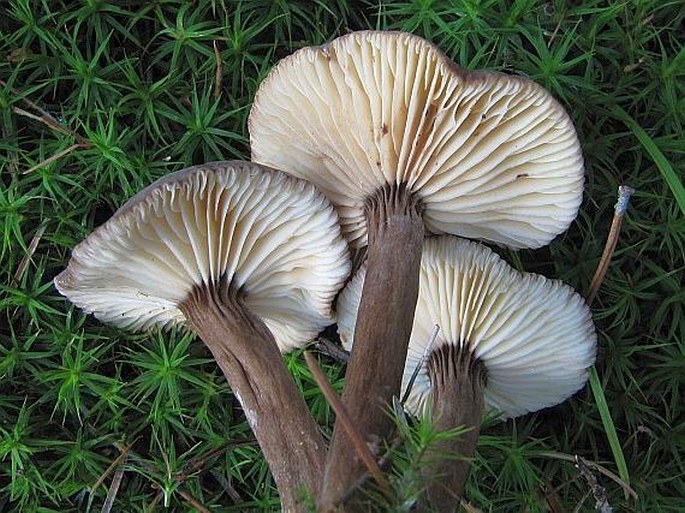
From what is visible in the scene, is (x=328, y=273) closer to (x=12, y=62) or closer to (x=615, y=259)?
A: (x=615, y=259)

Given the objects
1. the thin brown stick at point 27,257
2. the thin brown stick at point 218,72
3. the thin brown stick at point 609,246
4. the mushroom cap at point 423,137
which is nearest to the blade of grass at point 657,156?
the thin brown stick at point 609,246

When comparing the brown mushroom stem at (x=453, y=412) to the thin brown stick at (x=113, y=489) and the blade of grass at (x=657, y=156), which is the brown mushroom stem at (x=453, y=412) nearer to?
the blade of grass at (x=657, y=156)

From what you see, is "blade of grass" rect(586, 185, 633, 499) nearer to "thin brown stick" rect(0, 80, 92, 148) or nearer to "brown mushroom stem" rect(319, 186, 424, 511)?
"brown mushroom stem" rect(319, 186, 424, 511)

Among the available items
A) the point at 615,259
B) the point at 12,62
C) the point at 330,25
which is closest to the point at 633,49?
the point at 615,259

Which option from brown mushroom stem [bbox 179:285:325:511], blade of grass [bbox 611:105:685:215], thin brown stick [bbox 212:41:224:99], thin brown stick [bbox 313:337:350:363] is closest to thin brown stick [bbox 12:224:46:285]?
brown mushroom stem [bbox 179:285:325:511]

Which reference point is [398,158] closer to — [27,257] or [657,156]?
[657,156]

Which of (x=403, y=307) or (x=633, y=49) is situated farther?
(x=633, y=49)
